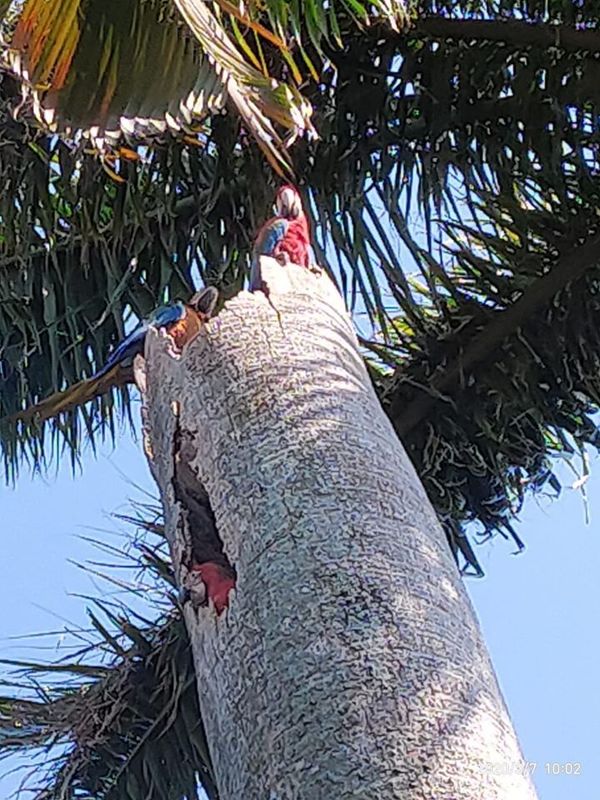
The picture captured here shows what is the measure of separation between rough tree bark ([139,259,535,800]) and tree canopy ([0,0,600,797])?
1.15m

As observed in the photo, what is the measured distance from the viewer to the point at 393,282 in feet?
10.2

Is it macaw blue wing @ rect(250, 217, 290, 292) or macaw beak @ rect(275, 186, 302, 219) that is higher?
macaw beak @ rect(275, 186, 302, 219)

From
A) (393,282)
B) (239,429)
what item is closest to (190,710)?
(393,282)

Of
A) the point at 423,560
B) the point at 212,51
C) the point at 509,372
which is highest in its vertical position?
the point at 509,372

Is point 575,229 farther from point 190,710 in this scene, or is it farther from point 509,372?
point 190,710

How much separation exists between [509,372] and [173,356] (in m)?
1.50

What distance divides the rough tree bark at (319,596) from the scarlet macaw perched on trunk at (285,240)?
0.61 ft

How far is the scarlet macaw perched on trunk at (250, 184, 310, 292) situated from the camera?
2.07m

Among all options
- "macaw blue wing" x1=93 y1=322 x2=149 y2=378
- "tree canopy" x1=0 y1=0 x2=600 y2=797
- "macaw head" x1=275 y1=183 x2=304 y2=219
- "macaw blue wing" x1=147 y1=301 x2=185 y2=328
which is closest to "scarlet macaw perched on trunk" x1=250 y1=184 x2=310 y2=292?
"macaw head" x1=275 y1=183 x2=304 y2=219

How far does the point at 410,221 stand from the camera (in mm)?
3123

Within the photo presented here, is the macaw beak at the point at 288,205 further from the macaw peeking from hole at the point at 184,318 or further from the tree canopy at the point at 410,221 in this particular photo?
the tree canopy at the point at 410,221

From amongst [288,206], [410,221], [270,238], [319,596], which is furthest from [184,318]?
[410,221]

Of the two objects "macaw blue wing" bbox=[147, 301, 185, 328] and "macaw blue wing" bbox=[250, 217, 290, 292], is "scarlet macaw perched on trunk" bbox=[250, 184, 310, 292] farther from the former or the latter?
"macaw blue wing" bbox=[147, 301, 185, 328]

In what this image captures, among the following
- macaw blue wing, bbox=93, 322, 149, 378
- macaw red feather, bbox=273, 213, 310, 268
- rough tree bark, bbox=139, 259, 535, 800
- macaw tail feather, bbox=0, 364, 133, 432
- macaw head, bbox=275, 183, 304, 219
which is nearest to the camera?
rough tree bark, bbox=139, 259, 535, 800
